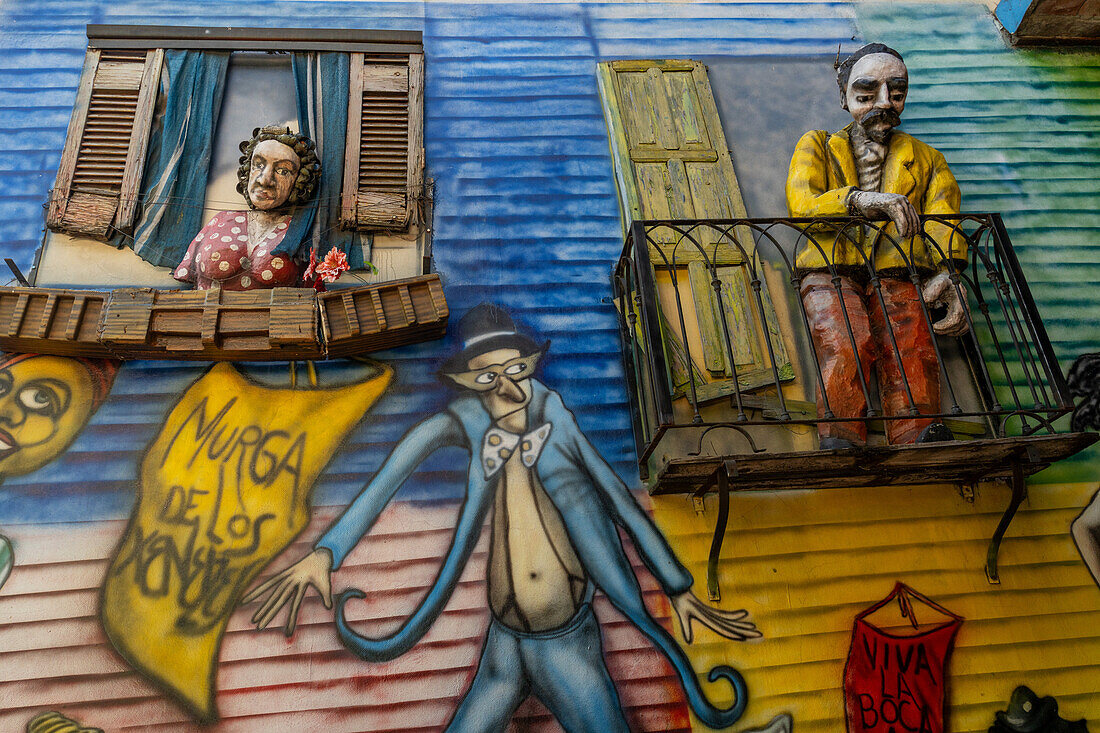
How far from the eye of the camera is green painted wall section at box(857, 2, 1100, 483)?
4801 mm

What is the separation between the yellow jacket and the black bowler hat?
150 cm

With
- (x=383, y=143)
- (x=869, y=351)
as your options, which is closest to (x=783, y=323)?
(x=869, y=351)

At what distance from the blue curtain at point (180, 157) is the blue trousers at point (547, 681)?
268cm

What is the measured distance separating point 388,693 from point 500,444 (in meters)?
1.24

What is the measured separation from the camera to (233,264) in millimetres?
4293

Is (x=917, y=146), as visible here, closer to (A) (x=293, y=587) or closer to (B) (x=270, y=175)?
(B) (x=270, y=175)

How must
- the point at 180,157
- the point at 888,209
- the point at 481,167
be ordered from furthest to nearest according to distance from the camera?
the point at 481,167
the point at 180,157
the point at 888,209

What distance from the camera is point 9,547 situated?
12.4 feet

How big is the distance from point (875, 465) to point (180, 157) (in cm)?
402

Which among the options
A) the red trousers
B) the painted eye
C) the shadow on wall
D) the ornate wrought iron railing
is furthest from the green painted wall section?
the painted eye

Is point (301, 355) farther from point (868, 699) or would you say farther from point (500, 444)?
point (868, 699)

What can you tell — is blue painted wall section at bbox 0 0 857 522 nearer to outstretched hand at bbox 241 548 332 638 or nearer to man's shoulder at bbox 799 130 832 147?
outstretched hand at bbox 241 548 332 638

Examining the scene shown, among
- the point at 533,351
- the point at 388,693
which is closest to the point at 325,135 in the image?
the point at 533,351

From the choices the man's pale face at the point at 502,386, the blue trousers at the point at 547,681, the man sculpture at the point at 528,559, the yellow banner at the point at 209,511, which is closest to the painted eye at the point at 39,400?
the yellow banner at the point at 209,511
